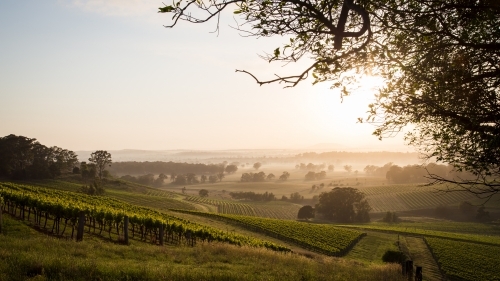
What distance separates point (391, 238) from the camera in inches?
2370

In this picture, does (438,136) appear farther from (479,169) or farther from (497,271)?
(497,271)

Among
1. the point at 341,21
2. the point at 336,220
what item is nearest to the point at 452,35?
the point at 341,21

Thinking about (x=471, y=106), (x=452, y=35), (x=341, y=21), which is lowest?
(x=471, y=106)

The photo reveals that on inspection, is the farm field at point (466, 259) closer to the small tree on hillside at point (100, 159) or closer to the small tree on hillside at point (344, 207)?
the small tree on hillside at point (344, 207)

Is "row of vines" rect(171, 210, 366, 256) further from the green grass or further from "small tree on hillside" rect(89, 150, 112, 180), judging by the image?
"small tree on hillside" rect(89, 150, 112, 180)

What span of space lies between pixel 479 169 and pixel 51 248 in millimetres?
14116

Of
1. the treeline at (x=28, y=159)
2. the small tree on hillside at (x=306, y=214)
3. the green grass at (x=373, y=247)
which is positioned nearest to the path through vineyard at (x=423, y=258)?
the green grass at (x=373, y=247)

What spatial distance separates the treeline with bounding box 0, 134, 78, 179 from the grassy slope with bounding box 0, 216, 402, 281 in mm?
92788

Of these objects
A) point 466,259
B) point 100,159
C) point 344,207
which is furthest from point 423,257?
point 100,159

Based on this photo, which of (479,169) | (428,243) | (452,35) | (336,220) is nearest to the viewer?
(452,35)

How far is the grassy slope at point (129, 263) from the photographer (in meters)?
8.58

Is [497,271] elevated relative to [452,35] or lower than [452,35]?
lower

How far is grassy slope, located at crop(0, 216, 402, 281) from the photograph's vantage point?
338 inches

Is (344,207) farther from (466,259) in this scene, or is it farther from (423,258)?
(466,259)
